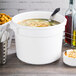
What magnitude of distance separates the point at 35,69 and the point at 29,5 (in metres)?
0.59

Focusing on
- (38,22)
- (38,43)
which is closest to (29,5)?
(38,22)

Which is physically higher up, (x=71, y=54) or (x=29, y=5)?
(x=29, y=5)

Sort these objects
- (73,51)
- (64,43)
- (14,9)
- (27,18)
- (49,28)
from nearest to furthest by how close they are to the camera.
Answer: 1. (49,28)
2. (73,51)
3. (27,18)
4. (64,43)
5. (14,9)

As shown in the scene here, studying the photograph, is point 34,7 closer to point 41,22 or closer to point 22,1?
point 22,1

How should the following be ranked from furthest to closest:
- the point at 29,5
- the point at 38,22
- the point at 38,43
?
1. the point at 29,5
2. the point at 38,22
3. the point at 38,43

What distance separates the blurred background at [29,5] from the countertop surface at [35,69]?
484 mm

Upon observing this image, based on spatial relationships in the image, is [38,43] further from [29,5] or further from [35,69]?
[29,5]

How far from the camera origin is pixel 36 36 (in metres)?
1.25

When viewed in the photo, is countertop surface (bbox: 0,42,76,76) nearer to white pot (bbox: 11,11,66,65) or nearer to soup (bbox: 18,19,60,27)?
white pot (bbox: 11,11,66,65)

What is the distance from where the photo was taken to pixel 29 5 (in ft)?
5.62

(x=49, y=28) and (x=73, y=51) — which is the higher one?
(x=49, y=28)

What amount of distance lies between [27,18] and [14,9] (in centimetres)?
27

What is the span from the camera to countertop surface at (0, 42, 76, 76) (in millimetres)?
1257

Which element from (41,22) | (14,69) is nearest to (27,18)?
(41,22)
